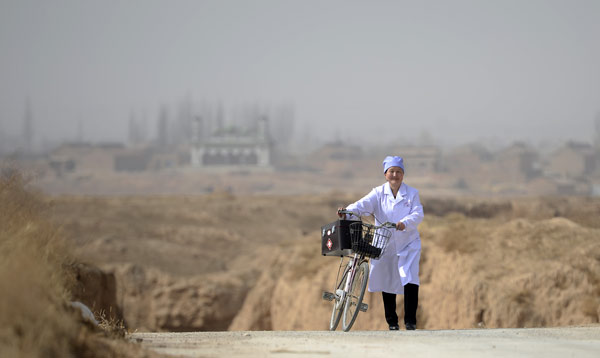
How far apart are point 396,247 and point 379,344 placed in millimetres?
1892

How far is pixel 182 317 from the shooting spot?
28.1 metres

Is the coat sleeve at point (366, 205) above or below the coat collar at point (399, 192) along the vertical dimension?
below

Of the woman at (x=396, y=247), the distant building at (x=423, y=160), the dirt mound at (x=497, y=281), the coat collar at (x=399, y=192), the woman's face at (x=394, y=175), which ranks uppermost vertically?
the woman's face at (x=394, y=175)

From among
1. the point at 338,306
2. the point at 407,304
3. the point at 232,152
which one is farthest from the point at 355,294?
the point at 232,152

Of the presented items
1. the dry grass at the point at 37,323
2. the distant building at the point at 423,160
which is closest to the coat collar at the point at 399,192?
the dry grass at the point at 37,323

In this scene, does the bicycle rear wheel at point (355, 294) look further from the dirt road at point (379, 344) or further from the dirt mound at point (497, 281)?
the dirt mound at point (497, 281)

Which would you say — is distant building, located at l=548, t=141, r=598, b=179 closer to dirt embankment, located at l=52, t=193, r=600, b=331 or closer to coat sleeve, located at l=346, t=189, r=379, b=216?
dirt embankment, located at l=52, t=193, r=600, b=331

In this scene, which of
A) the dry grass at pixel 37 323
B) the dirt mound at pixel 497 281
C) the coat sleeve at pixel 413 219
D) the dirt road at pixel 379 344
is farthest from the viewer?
the dirt mound at pixel 497 281

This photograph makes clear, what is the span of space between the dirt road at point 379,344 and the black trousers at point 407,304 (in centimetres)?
64

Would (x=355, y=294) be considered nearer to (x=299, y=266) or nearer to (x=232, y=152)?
(x=299, y=266)

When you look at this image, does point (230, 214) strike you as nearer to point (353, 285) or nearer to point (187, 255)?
point (187, 255)

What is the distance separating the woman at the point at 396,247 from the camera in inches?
300

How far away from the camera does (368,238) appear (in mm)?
7422

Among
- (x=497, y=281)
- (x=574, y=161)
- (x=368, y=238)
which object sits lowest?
(x=574, y=161)
